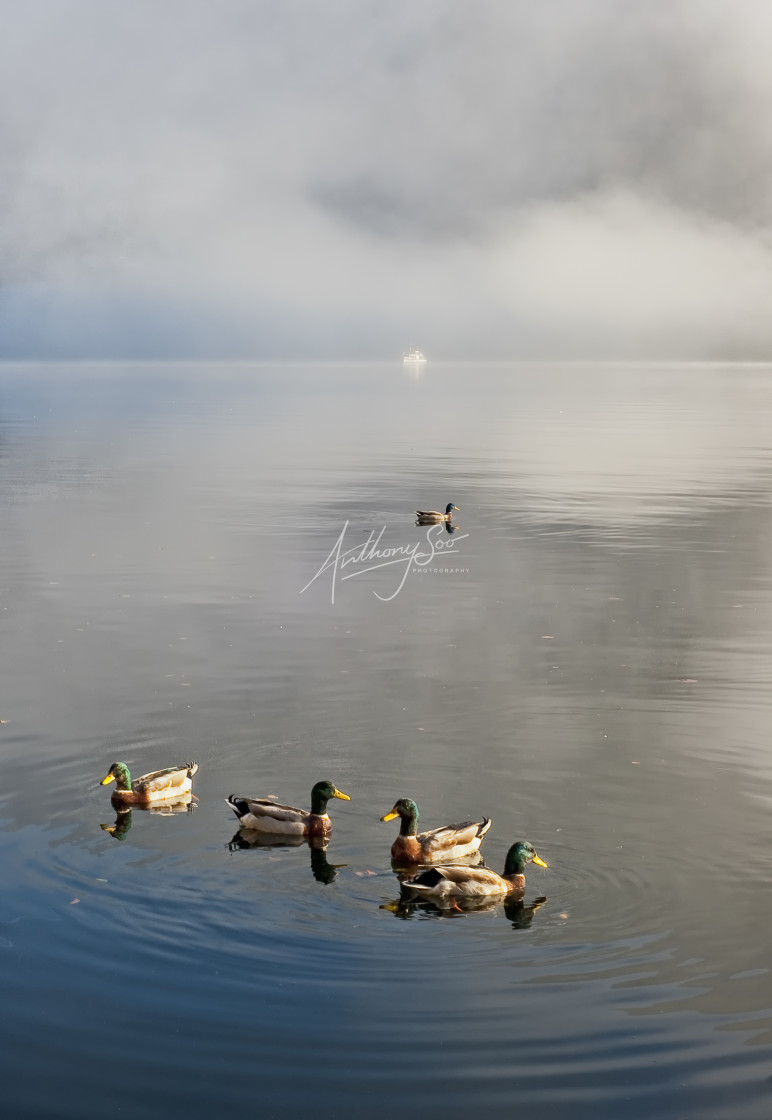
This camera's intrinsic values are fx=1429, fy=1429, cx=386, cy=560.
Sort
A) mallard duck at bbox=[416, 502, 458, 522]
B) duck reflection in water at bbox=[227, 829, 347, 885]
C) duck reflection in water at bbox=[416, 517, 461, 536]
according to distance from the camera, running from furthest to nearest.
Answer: mallard duck at bbox=[416, 502, 458, 522], duck reflection in water at bbox=[416, 517, 461, 536], duck reflection in water at bbox=[227, 829, 347, 885]

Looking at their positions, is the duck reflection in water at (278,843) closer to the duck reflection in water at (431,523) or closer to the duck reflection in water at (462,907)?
the duck reflection in water at (462,907)

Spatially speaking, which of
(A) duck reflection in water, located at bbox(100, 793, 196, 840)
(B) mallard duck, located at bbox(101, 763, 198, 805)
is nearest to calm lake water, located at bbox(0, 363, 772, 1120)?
(A) duck reflection in water, located at bbox(100, 793, 196, 840)

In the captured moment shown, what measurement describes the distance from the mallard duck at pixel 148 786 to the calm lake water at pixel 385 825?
0.49 m

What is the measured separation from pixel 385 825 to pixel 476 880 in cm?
253

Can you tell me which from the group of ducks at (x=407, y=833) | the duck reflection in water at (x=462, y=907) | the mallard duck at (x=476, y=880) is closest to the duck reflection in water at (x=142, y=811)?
the group of ducks at (x=407, y=833)

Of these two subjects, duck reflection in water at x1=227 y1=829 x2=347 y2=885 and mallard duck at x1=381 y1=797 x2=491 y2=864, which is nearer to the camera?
mallard duck at x1=381 y1=797 x2=491 y2=864

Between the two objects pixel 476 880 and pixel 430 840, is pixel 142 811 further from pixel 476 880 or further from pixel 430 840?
pixel 476 880

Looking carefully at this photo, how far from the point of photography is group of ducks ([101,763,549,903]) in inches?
664

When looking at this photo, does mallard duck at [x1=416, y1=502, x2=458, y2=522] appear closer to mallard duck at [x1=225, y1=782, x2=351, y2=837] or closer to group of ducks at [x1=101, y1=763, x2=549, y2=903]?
group of ducks at [x1=101, y1=763, x2=549, y2=903]

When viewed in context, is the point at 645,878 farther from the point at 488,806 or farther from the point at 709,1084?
the point at 709,1084

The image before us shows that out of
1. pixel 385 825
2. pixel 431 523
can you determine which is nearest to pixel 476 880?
pixel 385 825

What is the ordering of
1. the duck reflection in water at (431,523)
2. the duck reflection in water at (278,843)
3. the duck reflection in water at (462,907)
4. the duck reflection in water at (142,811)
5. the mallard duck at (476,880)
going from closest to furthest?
1. the duck reflection in water at (462,907)
2. the mallard duck at (476,880)
3. the duck reflection in water at (278,843)
4. the duck reflection in water at (142,811)
5. the duck reflection in water at (431,523)

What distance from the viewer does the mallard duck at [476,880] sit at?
661 inches

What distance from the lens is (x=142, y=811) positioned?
1942 cm
